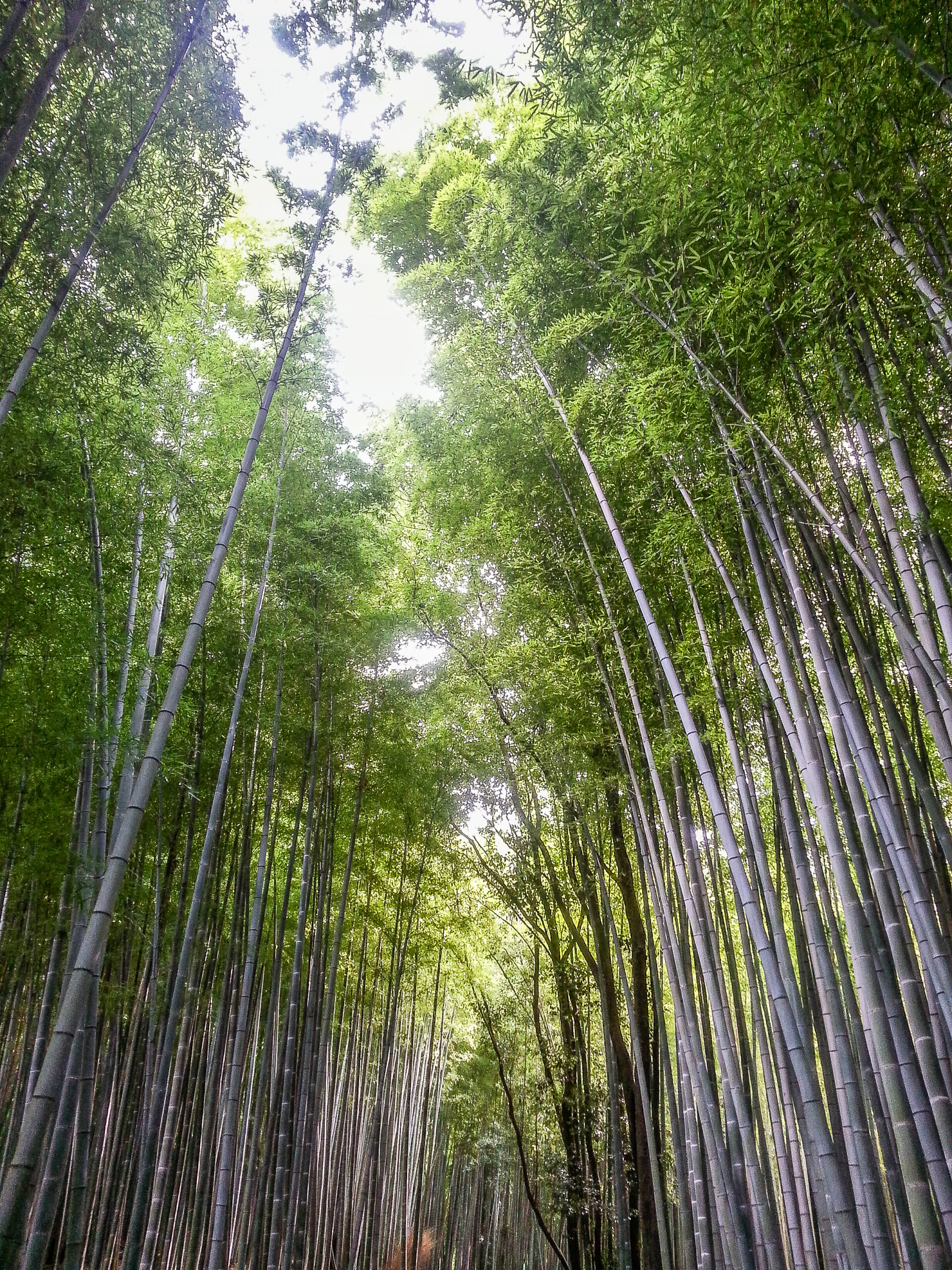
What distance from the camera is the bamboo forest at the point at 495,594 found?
8.00ft

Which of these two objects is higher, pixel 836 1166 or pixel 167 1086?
pixel 167 1086

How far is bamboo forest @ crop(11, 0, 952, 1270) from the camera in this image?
2.44m

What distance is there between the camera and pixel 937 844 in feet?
10.6

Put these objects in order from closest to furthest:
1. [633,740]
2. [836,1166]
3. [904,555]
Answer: [836,1166], [904,555], [633,740]

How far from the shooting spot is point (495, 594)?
6062 mm

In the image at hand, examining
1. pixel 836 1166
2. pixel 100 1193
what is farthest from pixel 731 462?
pixel 100 1193

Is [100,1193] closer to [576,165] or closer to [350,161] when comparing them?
[350,161]

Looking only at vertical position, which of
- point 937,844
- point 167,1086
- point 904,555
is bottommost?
point 167,1086

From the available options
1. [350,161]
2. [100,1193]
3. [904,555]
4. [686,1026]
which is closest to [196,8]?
[350,161]

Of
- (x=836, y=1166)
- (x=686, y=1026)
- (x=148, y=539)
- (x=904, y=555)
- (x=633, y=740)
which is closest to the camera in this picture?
(x=836, y=1166)

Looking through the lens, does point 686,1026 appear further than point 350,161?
Yes

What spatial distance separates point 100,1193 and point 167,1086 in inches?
58.2

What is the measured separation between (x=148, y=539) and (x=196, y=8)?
2587mm

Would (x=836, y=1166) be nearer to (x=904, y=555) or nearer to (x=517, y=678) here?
(x=904, y=555)
